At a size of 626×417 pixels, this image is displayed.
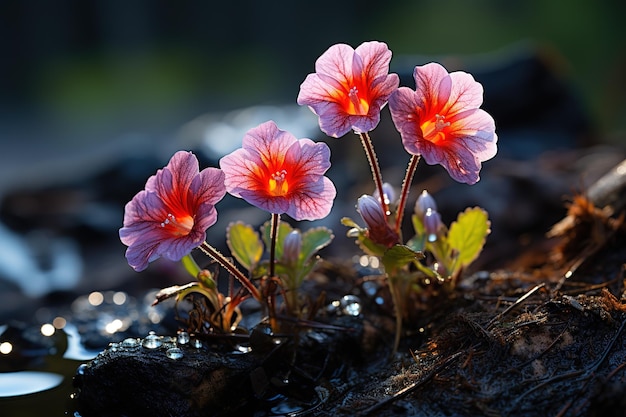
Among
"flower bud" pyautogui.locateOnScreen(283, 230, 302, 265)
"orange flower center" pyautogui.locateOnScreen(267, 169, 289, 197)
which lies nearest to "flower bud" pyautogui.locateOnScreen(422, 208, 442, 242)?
"flower bud" pyautogui.locateOnScreen(283, 230, 302, 265)

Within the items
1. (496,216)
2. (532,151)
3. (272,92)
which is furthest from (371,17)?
(496,216)

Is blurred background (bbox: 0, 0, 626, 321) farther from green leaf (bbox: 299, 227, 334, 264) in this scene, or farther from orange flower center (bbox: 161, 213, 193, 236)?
orange flower center (bbox: 161, 213, 193, 236)

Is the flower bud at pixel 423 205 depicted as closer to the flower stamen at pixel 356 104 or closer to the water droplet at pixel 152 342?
the flower stamen at pixel 356 104

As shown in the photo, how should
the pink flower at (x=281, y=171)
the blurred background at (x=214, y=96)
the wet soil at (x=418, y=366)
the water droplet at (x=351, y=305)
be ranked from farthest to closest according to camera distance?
the blurred background at (x=214, y=96) < the water droplet at (x=351, y=305) < the pink flower at (x=281, y=171) < the wet soil at (x=418, y=366)

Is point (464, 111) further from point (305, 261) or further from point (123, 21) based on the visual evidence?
point (123, 21)

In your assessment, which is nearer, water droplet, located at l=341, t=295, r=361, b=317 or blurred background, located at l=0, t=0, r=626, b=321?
water droplet, located at l=341, t=295, r=361, b=317

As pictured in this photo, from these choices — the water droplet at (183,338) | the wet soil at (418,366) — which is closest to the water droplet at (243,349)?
the wet soil at (418,366)
